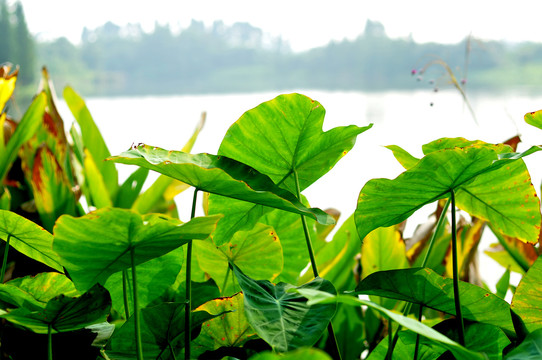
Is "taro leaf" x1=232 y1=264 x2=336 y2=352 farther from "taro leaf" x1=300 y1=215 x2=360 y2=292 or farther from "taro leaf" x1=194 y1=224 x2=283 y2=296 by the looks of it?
"taro leaf" x1=300 y1=215 x2=360 y2=292

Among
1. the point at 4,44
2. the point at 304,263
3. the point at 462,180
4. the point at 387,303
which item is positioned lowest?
the point at 387,303

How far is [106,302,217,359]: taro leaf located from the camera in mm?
288

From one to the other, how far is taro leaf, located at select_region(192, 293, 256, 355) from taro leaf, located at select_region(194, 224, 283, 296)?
0.04m

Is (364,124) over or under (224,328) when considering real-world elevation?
over

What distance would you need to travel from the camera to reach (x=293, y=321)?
0.25 meters

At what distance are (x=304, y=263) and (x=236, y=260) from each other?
92 mm

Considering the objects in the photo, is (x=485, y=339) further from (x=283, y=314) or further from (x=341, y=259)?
(x=341, y=259)

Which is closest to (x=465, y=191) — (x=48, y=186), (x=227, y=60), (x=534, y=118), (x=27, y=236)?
(x=534, y=118)

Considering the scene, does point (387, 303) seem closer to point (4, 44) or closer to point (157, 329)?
point (157, 329)

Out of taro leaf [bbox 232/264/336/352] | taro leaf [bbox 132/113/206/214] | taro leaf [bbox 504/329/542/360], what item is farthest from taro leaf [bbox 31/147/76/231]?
taro leaf [bbox 504/329/542/360]

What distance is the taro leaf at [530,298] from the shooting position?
28 cm

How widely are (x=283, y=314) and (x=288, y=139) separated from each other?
0.39 feet

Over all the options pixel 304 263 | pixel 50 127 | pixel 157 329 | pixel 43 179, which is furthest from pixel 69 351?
pixel 50 127

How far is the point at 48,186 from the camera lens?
0.76 meters
